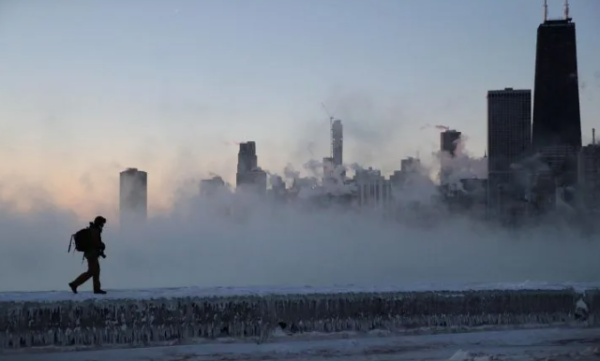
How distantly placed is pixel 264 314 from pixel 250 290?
36.6 inches

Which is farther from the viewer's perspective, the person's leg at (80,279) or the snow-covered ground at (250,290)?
the person's leg at (80,279)

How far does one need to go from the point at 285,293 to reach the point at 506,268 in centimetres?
4192

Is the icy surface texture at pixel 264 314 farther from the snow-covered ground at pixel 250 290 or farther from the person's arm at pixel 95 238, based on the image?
the person's arm at pixel 95 238

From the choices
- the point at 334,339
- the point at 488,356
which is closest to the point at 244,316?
the point at 334,339

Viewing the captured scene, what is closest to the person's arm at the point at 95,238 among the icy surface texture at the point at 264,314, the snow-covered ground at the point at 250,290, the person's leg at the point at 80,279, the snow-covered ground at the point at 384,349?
the person's leg at the point at 80,279

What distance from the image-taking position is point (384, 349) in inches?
501

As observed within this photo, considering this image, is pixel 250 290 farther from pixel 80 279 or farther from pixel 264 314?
pixel 80 279

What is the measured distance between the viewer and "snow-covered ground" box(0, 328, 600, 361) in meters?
11.8

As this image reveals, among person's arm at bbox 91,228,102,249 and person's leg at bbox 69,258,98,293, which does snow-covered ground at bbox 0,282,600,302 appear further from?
person's arm at bbox 91,228,102,249

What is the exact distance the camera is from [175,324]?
13156mm

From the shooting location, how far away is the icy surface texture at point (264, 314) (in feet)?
41.0

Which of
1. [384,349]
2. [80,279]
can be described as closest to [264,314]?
[384,349]

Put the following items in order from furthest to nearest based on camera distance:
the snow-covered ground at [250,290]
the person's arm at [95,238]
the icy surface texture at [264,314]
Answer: the person's arm at [95,238] → the snow-covered ground at [250,290] → the icy surface texture at [264,314]

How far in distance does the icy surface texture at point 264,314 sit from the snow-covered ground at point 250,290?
0.18 m
